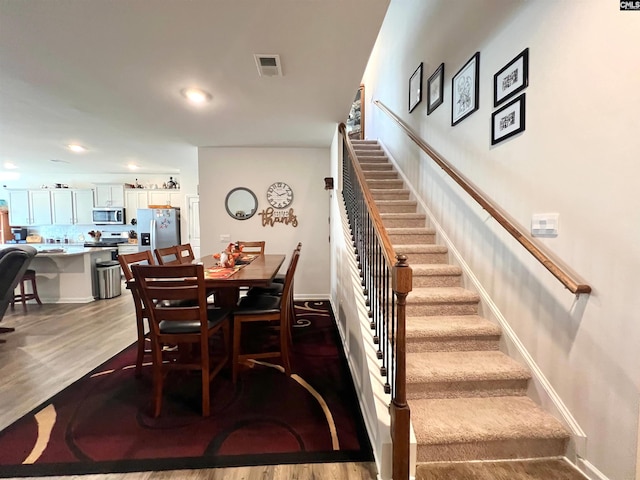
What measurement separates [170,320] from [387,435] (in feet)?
4.81

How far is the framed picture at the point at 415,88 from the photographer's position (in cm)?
346

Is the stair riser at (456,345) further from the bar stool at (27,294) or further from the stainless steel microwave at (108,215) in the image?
the stainless steel microwave at (108,215)

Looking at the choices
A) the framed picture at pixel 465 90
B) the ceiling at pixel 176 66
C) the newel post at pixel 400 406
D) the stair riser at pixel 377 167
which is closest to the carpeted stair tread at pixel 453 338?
the newel post at pixel 400 406

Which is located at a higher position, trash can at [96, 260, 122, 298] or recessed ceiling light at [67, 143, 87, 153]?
recessed ceiling light at [67, 143, 87, 153]

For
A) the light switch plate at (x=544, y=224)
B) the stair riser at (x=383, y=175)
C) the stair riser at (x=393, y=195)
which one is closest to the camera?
the light switch plate at (x=544, y=224)

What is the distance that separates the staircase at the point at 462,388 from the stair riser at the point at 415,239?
1.50ft

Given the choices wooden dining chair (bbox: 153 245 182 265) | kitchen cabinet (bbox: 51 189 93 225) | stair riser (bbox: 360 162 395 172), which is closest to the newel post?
wooden dining chair (bbox: 153 245 182 265)

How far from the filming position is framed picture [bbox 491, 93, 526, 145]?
6.26 ft

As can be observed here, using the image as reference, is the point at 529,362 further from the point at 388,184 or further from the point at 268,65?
the point at 268,65

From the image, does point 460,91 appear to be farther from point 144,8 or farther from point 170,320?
point 170,320

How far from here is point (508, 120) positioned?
2018 mm

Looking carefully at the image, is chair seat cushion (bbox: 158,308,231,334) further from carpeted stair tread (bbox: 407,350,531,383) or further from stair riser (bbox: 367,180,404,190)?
stair riser (bbox: 367,180,404,190)

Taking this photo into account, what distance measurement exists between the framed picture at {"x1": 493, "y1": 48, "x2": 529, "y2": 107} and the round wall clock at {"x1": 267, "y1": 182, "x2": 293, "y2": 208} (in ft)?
10.3

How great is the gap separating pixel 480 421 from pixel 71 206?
28.4ft
